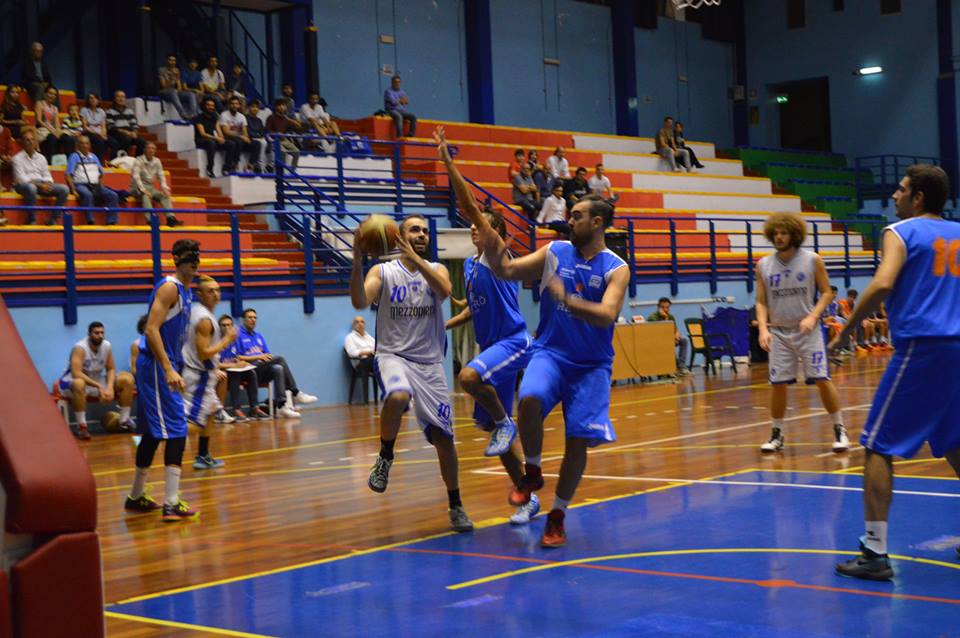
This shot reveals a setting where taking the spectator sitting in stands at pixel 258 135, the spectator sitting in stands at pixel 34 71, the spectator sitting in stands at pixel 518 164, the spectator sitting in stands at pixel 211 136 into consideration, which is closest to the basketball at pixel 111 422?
the spectator sitting in stands at pixel 34 71

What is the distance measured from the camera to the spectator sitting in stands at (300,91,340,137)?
2161 centimetres

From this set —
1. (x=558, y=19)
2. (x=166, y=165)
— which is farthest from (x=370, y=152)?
(x=558, y=19)

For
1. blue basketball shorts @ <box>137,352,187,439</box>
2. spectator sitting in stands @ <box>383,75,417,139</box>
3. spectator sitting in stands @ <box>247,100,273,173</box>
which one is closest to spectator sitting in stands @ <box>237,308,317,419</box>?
spectator sitting in stands @ <box>247,100,273,173</box>

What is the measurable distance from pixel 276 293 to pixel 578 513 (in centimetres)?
1011

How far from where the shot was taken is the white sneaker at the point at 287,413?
15776 millimetres

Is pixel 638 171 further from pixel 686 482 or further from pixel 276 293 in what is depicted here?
pixel 686 482

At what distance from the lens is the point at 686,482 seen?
332 inches

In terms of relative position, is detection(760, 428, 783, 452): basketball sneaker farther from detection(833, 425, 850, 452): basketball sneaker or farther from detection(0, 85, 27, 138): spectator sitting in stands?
detection(0, 85, 27, 138): spectator sitting in stands

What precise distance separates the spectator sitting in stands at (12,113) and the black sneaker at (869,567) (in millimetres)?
14534

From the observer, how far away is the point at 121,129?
18.3 meters

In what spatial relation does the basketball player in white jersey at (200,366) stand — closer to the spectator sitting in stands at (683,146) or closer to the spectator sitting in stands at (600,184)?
the spectator sitting in stands at (600,184)

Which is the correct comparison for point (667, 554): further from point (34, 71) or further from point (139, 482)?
point (34, 71)

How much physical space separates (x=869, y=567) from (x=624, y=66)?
2620cm

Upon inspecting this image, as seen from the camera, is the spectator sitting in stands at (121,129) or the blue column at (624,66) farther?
the blue column at (624,66)
